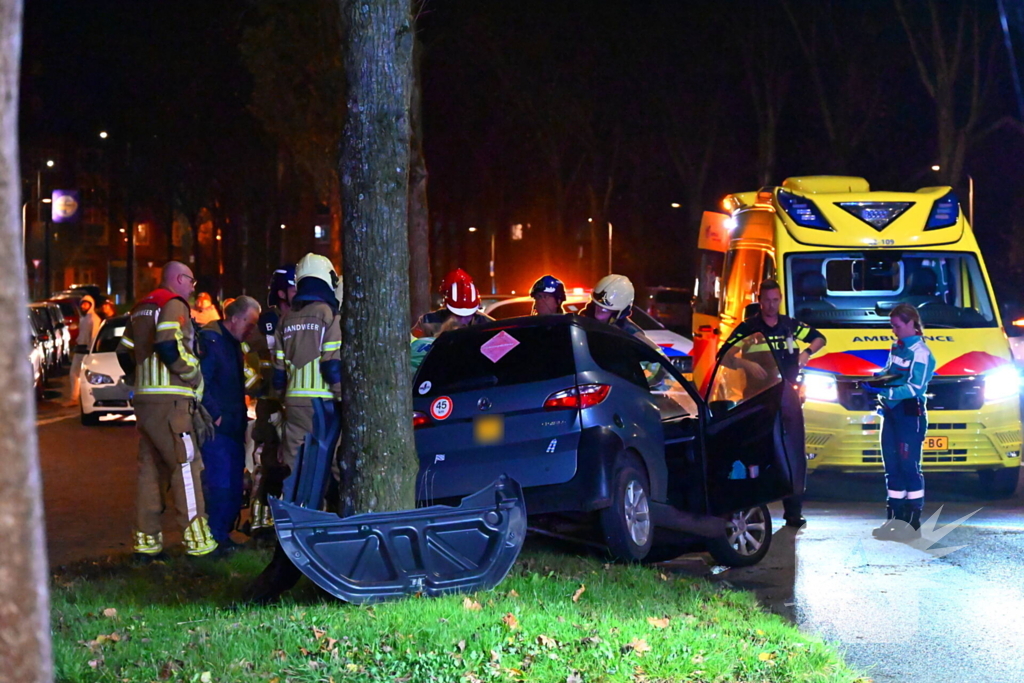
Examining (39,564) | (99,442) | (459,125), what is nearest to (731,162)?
(459,125)

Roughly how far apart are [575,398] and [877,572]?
2292mm

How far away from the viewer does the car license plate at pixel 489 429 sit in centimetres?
788

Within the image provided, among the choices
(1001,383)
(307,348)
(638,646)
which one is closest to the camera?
(638,646)

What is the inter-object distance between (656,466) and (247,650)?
3.58 m

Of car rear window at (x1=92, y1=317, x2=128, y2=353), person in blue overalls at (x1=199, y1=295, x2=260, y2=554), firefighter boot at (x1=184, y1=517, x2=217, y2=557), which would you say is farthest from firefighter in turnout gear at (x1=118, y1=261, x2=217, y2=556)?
car rear window at (x1=92, y1=317, x2=128, y2=353)

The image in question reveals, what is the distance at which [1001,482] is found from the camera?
1159cm

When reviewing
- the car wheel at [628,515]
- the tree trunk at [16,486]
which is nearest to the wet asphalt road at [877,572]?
the car wheel at [628,515]

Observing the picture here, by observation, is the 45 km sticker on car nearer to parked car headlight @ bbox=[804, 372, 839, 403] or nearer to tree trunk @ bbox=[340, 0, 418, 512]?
tree trunk @ bbox=[340, 0, 418, 512]

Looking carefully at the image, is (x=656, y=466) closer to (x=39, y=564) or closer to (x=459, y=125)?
(x=39, y=564)

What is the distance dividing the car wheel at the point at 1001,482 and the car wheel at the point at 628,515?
4.90 metres

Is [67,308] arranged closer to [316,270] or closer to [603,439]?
[316,270]

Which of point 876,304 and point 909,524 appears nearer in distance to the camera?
point 909,524

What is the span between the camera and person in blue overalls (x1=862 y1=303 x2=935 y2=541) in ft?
31.3

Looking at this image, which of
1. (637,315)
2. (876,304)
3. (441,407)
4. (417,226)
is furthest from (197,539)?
(637,315)
